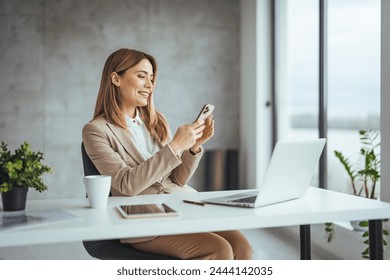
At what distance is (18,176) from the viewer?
144cm

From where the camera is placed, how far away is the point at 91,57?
4359 millimetres

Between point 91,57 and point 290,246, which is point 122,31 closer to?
point 91,57

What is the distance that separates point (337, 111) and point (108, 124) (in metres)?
2.01

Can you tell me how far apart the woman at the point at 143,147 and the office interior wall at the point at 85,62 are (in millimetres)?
2384

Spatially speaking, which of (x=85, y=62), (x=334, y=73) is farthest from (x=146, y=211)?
(x=85, y=62)

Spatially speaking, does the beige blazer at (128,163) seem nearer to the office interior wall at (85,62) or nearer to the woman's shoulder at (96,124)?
the woman's shoulder at (96,124)

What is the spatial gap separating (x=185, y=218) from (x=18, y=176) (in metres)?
0.55

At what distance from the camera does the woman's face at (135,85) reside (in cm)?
200

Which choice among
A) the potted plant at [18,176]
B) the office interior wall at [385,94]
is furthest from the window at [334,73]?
the potted plant at [18,176]

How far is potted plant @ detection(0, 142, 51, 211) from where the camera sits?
1.42 meters

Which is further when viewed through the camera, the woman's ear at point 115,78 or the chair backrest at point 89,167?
the woman's ear at point 115,78

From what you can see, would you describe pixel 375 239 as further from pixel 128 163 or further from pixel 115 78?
pixel 115 78

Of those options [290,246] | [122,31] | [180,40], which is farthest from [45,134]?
[290,246]

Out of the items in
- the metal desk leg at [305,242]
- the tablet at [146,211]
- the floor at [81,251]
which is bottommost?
the floor at [81,251]
